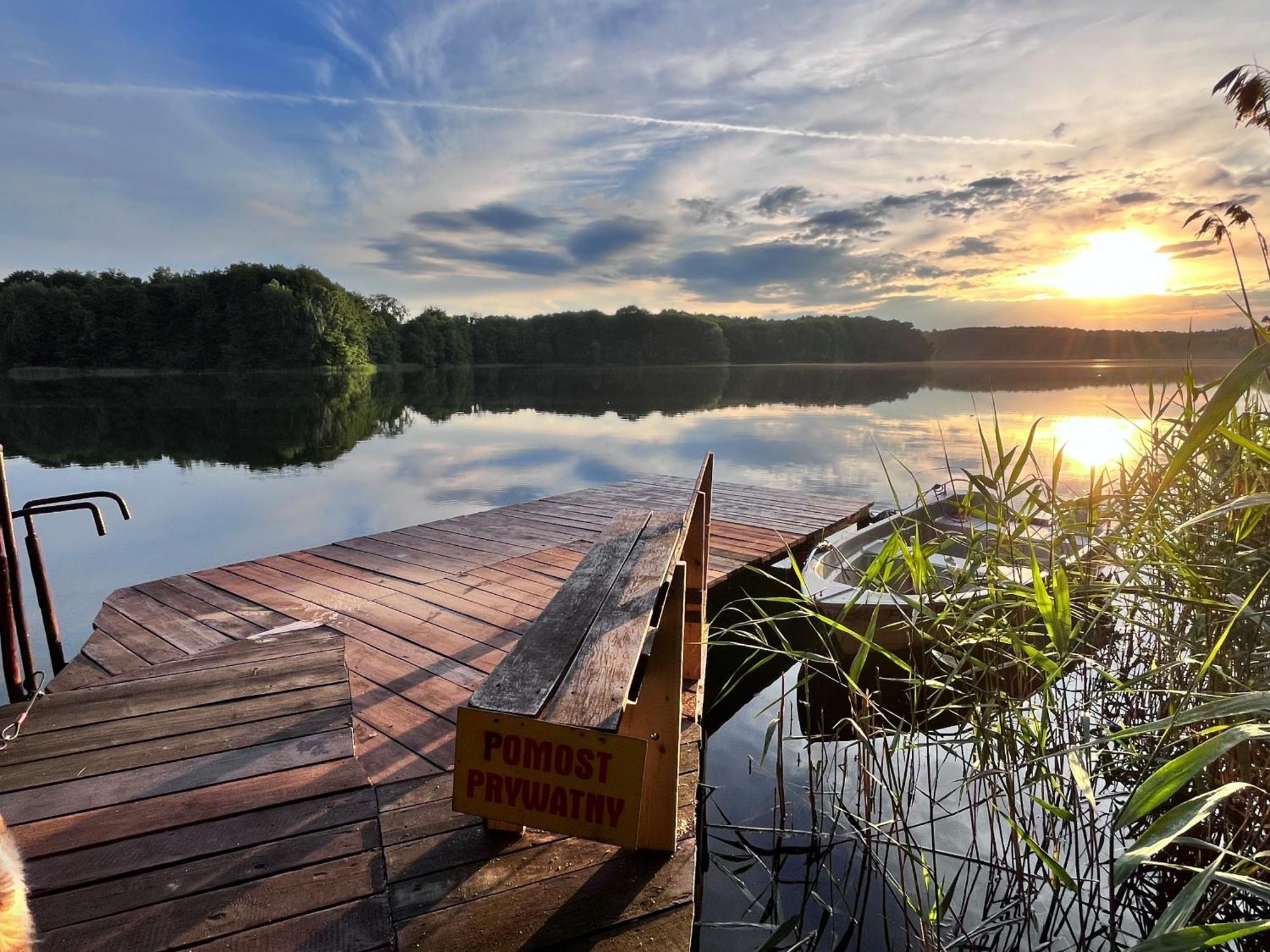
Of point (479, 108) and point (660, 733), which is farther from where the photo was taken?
point (479, 108)

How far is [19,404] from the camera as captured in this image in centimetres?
3142

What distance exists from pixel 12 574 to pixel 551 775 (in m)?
3.05

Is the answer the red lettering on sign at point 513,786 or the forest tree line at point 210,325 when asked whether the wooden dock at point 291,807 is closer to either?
the red lettering on sign at point 513,786

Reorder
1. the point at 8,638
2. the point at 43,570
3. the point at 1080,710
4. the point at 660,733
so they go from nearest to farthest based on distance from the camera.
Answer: the point at 660,733
the point at 1080,710
the point at 8,638
the point at 43,570

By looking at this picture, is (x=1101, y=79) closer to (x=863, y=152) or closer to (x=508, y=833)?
(x=508, y=833)

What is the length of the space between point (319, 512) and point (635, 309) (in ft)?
201

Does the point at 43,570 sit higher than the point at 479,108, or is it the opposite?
the point at 479,108

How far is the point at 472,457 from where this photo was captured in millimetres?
19109

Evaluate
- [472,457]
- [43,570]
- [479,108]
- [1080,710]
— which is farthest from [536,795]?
[472,457]

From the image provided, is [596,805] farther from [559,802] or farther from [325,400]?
[325,400]

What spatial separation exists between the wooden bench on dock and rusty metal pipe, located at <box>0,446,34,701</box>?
8.48 ft

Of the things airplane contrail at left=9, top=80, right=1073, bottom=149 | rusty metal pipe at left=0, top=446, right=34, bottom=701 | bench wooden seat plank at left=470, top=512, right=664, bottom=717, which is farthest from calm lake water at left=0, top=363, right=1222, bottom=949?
airplane contrail at left=9, top=80, right=1073, bottom=149

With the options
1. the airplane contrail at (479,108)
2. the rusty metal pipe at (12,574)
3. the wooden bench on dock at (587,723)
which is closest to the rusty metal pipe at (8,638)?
the rusty metal pipe at (12,574)

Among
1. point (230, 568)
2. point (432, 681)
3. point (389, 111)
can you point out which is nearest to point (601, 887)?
point (432, 681)
